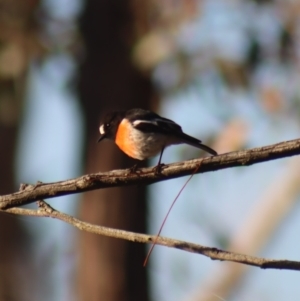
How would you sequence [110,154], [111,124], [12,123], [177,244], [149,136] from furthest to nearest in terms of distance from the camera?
[12,123], [110,154], [111,124], [149,136], [177,244]

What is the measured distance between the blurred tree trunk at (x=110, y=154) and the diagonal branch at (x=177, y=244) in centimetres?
488

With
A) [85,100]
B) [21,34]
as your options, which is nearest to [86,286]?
[85,100]

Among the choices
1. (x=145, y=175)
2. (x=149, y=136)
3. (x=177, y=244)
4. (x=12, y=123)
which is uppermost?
(x=12, y=123)

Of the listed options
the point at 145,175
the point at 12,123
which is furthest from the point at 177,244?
the point at 12,123

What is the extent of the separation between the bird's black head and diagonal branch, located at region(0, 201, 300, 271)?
1.35 m

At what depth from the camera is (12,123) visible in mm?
10203

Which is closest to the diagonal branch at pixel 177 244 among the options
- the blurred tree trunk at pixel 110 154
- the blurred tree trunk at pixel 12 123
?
the blurred tree trunk at pixel 110 154

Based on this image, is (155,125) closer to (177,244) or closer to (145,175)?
(145,175)

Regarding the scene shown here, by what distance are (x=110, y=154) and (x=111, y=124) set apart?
Answer: 3.79 m

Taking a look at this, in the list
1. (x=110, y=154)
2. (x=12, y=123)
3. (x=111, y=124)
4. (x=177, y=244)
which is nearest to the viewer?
(x=177, y=244)

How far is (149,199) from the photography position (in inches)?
330

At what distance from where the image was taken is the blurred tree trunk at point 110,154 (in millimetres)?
7980

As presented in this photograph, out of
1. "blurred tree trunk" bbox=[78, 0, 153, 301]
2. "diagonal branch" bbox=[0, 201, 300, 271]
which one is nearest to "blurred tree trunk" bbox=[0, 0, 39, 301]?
"blurred tree trunk" bbox=[78, 0, 153, 301]

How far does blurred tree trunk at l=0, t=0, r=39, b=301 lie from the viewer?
841 centimetres
